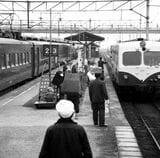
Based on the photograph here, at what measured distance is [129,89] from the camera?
66.7 ft

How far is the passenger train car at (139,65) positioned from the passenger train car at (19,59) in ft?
9.35

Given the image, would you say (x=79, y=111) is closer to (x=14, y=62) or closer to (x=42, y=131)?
(x=42, y=131)

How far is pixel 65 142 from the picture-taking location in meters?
5.25

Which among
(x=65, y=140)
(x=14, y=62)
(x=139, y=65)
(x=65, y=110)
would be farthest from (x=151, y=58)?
(x=65, y=140)

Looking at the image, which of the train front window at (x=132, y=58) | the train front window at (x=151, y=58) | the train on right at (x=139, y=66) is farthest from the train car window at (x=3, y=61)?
the train front window at (x=151, y=58)

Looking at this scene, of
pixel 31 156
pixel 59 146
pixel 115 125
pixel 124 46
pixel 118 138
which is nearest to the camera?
pixel 59 146

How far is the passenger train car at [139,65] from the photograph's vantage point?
1983cm

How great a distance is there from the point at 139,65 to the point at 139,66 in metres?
0.06

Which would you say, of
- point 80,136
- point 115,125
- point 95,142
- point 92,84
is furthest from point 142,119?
point 80,136

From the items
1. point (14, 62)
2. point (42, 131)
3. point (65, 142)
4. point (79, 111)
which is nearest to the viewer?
point (65, 142)

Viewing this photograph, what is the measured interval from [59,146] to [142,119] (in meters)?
11.0

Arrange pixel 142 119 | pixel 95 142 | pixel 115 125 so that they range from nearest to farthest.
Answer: pixel 95 142 < pixel 115 125 < pixel 142 119

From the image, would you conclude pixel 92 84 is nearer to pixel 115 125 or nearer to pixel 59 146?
pixel 115 125

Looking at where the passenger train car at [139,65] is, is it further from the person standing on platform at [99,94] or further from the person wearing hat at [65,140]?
the person wearing hat at [65,140]
